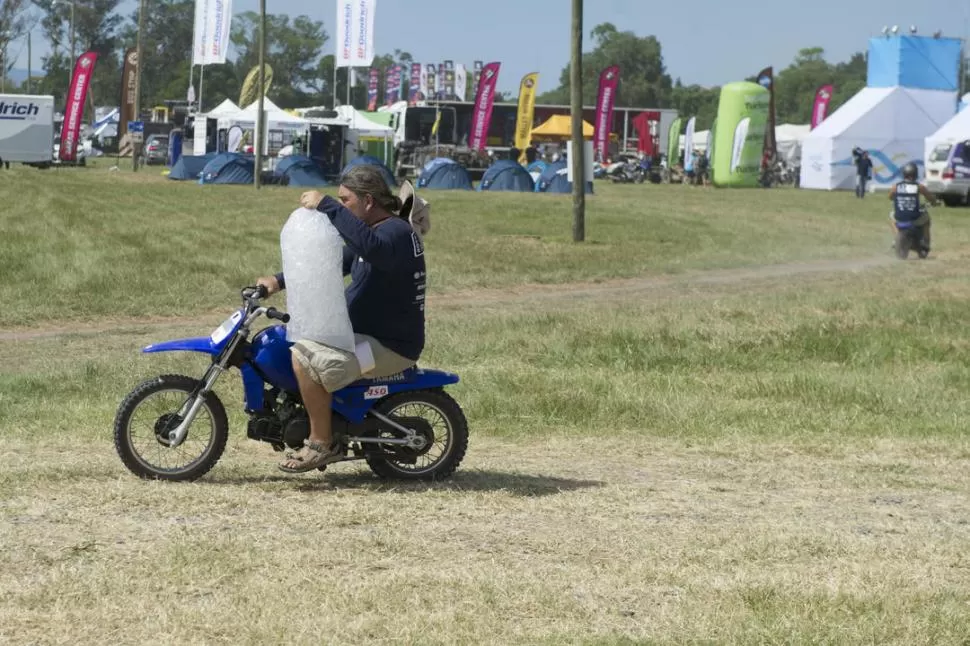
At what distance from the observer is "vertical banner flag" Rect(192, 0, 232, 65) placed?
51594 mm

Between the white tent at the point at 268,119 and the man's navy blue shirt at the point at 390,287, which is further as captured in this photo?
the white tent at the point at 268,119

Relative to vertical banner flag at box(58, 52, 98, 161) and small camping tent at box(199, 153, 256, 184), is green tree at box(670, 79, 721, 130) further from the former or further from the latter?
small camping tent at box(199, 153, 256, 184)

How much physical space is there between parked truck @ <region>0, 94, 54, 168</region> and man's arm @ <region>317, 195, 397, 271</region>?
52.5 meters

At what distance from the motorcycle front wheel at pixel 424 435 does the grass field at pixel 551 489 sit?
0.15 metres

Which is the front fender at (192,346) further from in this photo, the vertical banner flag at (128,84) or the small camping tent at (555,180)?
the vertical banner flag at (128,84)

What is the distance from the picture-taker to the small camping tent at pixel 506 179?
151ft

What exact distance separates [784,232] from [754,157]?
25.2 m

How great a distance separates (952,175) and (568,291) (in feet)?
91.0

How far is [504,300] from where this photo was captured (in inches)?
734

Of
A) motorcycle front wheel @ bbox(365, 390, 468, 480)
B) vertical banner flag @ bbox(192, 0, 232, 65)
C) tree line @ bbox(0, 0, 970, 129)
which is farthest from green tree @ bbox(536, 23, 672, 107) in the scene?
motorcycle front wheel @ bbox(365, 390, 468, 480)

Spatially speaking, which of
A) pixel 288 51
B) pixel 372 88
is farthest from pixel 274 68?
pixel 372 88

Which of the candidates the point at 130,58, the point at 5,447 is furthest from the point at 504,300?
the point at 130,58

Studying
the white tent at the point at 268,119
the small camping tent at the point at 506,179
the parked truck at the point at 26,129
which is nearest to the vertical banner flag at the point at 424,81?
the white tent at the point at 268,119

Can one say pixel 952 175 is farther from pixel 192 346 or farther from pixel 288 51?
pixel 288 51
